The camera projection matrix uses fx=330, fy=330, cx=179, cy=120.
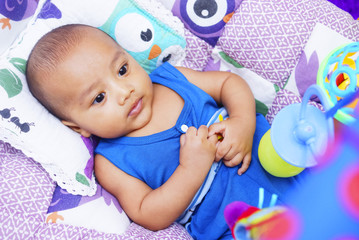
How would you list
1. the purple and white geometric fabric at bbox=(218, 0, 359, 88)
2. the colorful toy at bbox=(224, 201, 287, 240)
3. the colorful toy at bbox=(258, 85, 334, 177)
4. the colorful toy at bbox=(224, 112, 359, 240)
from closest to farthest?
the colorful toy at bbox=(224, 112, 359, 240) → the colorful toy at bbox=(224, 201, 287, 240) → the colorful toy at bbox=(258, 85, 334, 177) → the purple and white geometric fabric at bbox=(218, 0, 359, 88)

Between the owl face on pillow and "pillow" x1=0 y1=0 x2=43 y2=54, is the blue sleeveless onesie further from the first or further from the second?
"pillow" x1=0 y1=0 x2=43 y2=54

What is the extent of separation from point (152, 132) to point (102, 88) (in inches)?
8.1

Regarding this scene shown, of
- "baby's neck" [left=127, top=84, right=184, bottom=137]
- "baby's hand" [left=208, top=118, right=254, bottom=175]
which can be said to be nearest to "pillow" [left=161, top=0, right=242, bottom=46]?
"baby's neck" [left=127, top=84, right=184, bottom=137]

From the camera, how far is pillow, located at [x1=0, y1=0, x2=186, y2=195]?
0.88 metres

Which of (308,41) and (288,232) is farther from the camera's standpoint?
(308,41)

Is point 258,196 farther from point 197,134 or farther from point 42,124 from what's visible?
point 42,124

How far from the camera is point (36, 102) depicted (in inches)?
36.5

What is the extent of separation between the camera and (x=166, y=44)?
3.57ft

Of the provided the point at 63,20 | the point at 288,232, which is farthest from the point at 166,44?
the point at 288,232

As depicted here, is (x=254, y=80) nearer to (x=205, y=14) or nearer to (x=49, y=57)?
(x=205, y=14)

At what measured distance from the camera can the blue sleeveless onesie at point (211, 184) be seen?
93 centimetres

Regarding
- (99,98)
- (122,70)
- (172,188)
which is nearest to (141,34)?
(122,70)

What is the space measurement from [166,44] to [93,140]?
390mm

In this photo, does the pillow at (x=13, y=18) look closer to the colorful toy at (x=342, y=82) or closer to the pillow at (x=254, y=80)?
the pillow at (x=254, y=80)
